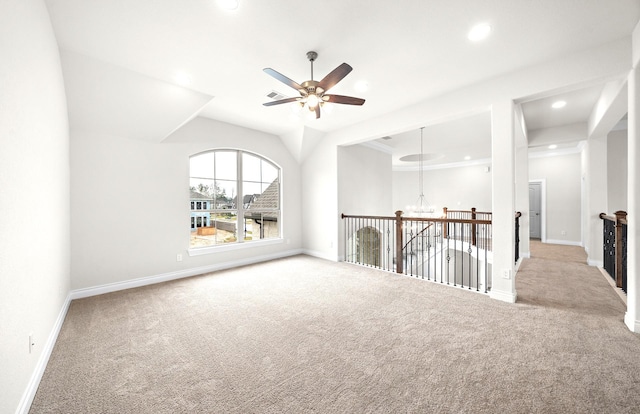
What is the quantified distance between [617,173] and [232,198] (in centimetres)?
814

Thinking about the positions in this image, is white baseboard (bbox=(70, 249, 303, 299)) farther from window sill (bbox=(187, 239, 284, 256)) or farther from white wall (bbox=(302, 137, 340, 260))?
white wall (bbox=(302, 137, 340, 260))

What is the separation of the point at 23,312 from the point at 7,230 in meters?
0.59

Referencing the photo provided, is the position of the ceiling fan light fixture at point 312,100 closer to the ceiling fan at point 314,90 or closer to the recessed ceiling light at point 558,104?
the ceiling fan at point 314,90

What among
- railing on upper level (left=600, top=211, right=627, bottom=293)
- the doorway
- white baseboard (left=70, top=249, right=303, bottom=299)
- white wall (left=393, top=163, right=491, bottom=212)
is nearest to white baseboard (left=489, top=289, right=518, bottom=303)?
railing on upper level (left=600, top=211, right=627, bottom=293)

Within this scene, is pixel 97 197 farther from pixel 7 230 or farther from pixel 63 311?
pixel 7 230

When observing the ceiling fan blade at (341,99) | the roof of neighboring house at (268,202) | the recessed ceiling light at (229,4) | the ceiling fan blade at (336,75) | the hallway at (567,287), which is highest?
the recessed ceiling light at (229,4)

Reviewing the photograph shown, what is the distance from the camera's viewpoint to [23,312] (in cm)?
157

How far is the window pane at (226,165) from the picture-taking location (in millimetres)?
4848

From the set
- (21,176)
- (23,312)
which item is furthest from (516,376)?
(21,176)

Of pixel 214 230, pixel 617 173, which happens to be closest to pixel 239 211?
pixel 214 230

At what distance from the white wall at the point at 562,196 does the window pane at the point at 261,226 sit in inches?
323

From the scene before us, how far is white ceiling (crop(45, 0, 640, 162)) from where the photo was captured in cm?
207

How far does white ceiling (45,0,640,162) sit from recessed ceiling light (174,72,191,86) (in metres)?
0.05

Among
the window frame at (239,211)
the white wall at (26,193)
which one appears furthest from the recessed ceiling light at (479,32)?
the window frame at (239,211)
